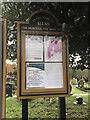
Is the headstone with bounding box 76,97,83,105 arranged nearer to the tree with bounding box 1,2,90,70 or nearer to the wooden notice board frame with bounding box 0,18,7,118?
the tree with bounding box 1,2,90,70

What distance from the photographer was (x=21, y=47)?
330 centimetres

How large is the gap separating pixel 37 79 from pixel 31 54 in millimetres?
340

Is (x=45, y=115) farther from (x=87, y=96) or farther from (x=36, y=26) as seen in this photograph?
(x=36, y=26)

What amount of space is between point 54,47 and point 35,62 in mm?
349

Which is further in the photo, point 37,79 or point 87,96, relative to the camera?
point 87,96

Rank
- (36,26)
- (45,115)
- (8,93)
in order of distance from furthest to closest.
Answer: (45,115) < (8,93) < (36,26)

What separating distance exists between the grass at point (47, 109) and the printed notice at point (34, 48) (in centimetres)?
97

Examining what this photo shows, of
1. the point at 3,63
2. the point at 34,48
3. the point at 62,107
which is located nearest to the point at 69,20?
the point at 34,48

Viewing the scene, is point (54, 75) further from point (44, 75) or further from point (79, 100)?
point (79, 100)

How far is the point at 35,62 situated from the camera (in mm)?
3311

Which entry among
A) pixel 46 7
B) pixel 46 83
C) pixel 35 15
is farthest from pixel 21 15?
pixel 46 83

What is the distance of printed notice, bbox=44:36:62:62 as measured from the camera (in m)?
3.39

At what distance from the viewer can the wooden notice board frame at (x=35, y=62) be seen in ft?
10.7

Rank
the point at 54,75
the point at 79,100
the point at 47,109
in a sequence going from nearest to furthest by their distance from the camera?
the point at 54,75 → the point at 47,109 → the point at 79,100
